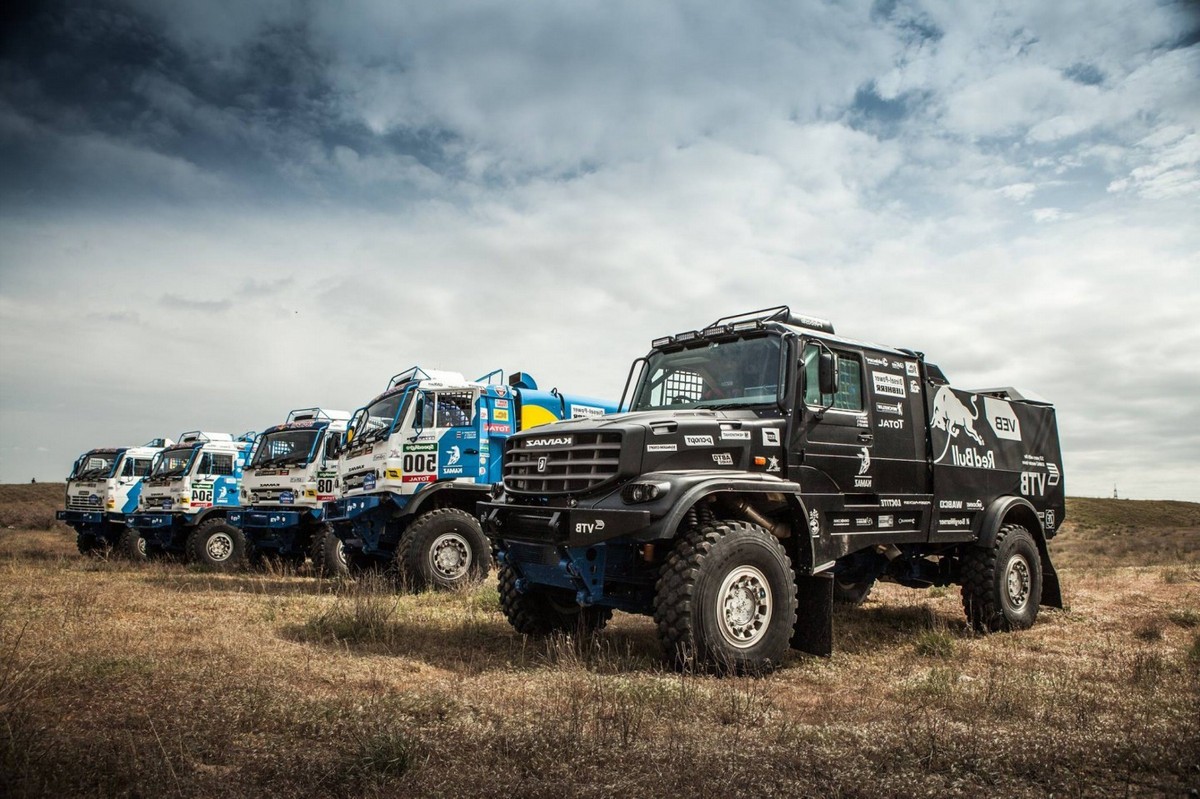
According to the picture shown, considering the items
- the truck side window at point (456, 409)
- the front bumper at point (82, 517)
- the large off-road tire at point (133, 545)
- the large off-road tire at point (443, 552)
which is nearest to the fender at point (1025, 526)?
the large off-road tire at point (443, 552)

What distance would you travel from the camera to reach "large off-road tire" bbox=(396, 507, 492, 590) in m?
11.0

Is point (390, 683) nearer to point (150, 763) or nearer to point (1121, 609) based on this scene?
point (150, 763)

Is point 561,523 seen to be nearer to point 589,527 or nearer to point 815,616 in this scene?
point 589,527

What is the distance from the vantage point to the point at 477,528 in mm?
11586

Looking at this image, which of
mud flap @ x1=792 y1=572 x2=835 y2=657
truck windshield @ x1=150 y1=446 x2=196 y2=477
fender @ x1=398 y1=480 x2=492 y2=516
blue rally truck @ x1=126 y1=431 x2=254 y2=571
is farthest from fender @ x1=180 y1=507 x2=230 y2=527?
mud flap @ x1=792 y1=572 x2=835 y2=657

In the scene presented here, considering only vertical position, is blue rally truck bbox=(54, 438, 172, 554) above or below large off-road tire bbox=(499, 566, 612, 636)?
→ above

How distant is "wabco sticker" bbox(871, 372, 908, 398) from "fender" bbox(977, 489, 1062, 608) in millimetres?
1967

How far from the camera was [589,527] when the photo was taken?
6074mm

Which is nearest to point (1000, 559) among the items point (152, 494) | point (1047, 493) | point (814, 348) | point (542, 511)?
point (1047, 493)

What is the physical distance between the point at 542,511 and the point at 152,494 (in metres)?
16.2

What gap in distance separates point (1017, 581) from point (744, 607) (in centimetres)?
472

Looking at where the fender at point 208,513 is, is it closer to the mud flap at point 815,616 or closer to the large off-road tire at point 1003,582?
the mud flap at point 815,616

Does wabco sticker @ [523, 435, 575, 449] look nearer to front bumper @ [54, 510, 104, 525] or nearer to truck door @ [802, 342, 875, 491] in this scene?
truck door @ [802, 342, 875, 491]

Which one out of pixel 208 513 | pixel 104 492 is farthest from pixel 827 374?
pixel 104 492
